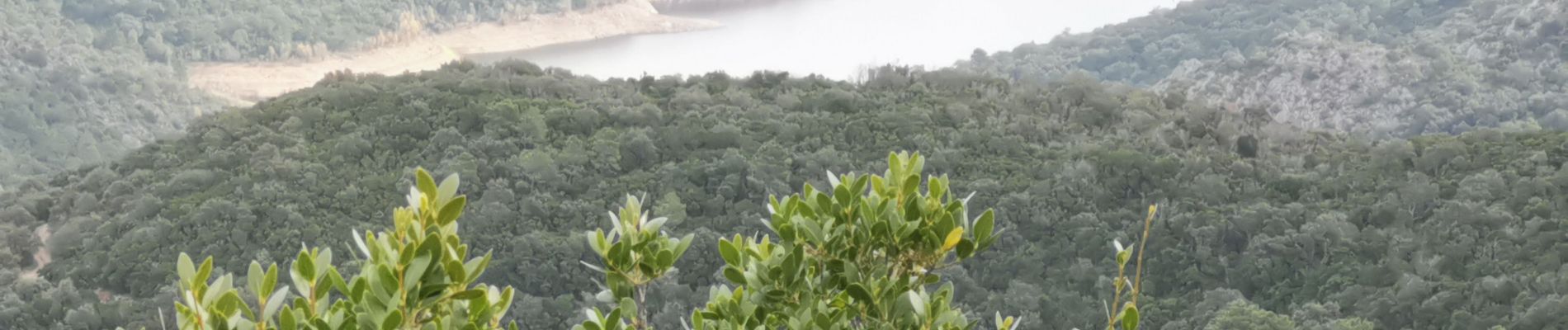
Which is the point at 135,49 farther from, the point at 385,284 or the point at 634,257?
the point at 385,284

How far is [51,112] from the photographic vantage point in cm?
6316

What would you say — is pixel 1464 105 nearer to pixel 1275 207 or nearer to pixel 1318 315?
pixel 1275 207

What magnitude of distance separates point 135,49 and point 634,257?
76.0m

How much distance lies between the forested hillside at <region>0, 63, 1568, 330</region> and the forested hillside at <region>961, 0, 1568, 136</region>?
324 inches

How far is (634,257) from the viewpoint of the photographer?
4.79m

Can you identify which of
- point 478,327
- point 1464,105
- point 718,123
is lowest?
point 1464,105

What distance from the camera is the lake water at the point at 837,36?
64.8 meters

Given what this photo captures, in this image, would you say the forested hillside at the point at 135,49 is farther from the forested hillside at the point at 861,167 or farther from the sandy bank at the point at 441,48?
the forested hillside at the point at 861,167

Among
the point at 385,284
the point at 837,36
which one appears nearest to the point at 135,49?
the point at 837,36

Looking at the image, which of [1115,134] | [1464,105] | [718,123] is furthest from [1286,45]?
[718,123]

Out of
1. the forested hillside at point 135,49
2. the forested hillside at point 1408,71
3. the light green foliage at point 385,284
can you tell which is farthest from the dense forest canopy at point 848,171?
the forested hillside at point 135,49

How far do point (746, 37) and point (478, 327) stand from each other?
6648 centimetres

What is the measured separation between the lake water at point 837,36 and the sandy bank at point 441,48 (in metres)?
1.11

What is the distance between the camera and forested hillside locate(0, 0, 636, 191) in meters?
62.3
